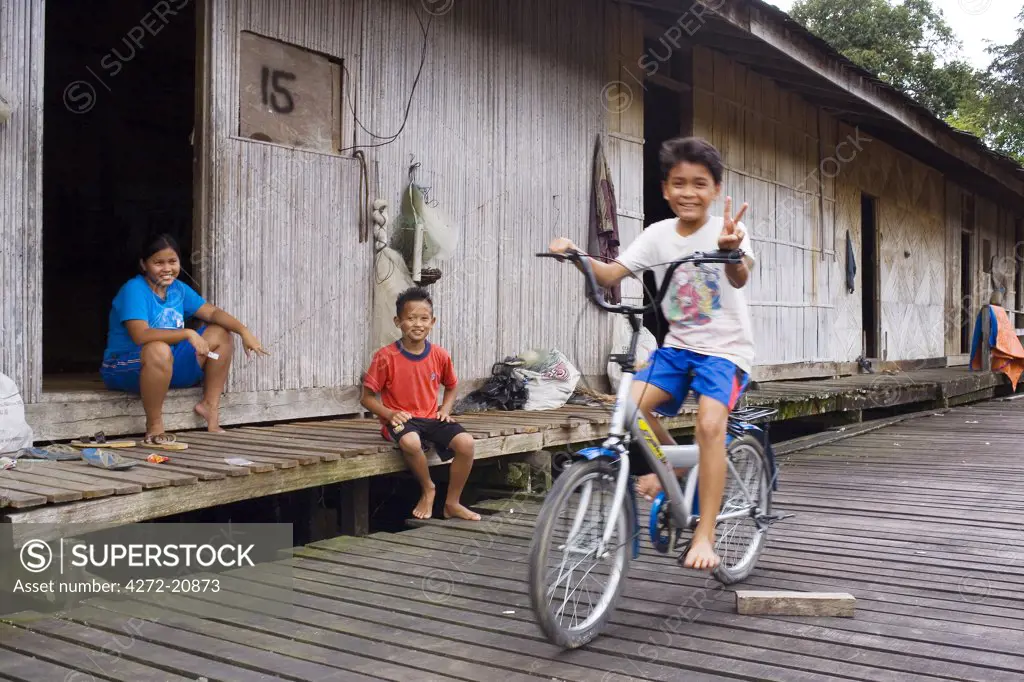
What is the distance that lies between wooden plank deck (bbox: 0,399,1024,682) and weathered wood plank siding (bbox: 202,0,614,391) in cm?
164

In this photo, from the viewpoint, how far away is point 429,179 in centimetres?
646

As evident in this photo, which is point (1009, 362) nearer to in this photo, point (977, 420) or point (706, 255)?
point (977, 420)

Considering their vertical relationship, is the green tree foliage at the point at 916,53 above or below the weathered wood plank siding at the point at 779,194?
above

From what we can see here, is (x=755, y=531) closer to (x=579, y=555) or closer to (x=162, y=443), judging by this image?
(x=579, y=555)

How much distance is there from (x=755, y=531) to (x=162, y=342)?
9.11 feet

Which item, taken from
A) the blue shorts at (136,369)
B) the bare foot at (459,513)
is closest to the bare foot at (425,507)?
the bare foot at (459,513)

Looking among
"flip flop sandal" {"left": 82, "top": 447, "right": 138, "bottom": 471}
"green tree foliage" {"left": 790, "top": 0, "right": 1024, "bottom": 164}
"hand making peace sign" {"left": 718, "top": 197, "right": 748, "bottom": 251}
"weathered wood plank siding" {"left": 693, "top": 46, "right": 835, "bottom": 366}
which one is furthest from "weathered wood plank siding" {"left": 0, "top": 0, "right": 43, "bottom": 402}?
"green tree foliage" {"left": 790, "top": 0, "right": 1024, "bottom": 164}

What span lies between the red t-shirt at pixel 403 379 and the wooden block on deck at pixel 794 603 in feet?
7.00

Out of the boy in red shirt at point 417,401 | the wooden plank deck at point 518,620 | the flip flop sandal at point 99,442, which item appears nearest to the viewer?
the wooden plank deck at point 518,620

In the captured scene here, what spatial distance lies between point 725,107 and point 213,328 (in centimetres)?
661

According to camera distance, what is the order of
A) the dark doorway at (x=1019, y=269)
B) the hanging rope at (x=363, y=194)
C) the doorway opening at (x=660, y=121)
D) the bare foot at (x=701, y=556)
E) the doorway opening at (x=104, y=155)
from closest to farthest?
the bare foot at (x=701, y=556) → the hanging rope at (x=363, y=194) → the doorway opening at (x=104, y=155) → the doorway opening at (x=660, y=121) → the dark doorway at (x=1019, y=269)

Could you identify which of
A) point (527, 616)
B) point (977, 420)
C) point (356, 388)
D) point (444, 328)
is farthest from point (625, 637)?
point (977, 420)

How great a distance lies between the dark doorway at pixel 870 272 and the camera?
14.0 m

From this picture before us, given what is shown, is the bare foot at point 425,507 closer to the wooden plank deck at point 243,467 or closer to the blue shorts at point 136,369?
the wooden plank deck at point 243,467
